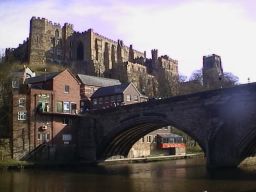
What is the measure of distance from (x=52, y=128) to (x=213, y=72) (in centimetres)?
7689

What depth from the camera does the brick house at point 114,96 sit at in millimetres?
84188

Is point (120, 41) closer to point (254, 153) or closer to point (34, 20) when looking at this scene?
point (34, 20)

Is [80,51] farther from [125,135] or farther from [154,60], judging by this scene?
[125,135]

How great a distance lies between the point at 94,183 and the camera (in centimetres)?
4009

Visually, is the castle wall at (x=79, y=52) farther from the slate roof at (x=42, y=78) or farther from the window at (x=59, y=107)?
the window at (x=59, y=107)

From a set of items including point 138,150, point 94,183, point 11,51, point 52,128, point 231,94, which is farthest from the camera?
point 11,51

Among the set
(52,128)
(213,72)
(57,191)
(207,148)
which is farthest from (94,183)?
(213,72)

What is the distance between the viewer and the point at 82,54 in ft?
422

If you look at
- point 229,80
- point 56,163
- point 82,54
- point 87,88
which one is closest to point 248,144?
point 56,163

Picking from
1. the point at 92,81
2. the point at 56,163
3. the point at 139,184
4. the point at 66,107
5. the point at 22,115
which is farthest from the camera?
the point at 92,81

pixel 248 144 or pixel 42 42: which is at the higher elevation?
pixel 42 42

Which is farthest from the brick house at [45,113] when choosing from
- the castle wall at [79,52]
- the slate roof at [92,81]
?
the castle wall at [79,52]

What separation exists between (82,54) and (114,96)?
1845 inches

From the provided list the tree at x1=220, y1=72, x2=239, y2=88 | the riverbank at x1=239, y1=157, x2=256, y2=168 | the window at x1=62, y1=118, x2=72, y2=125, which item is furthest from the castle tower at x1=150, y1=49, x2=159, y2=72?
the riverbank at x1=239, y1=157, x2=256, y2=168
